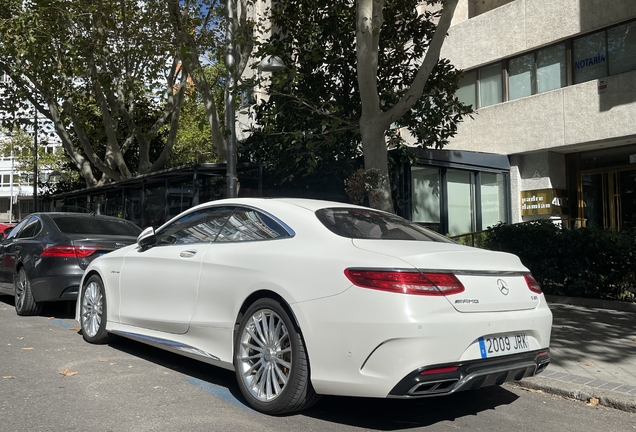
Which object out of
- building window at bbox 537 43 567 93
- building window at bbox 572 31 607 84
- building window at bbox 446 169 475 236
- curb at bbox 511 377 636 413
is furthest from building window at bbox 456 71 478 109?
curb at bbox 511 377 636 413

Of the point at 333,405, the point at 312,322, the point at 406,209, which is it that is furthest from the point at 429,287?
the point at 406,209

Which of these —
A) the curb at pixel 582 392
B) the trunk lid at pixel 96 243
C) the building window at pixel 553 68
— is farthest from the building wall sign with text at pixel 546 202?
the curb at pixel 582 392

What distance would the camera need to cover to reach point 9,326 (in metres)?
7.75

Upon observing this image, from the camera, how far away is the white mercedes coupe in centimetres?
371

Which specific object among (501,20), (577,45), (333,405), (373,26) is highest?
(501,20)

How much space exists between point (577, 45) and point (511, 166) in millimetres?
3848

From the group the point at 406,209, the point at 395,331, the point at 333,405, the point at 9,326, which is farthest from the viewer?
the point at 406,209

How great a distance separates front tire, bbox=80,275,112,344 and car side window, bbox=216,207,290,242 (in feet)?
6.96

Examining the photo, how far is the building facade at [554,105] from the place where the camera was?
1591 centimetres

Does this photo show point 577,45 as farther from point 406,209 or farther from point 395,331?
point 395,331

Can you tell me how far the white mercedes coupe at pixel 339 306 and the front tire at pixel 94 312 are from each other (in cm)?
125

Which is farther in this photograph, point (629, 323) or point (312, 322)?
point (629, 323)

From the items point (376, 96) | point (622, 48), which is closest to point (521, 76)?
point (622, 48)

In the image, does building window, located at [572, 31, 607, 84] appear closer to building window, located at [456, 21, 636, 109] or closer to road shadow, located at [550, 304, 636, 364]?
building window, located at [456, 21, 636, 109]
